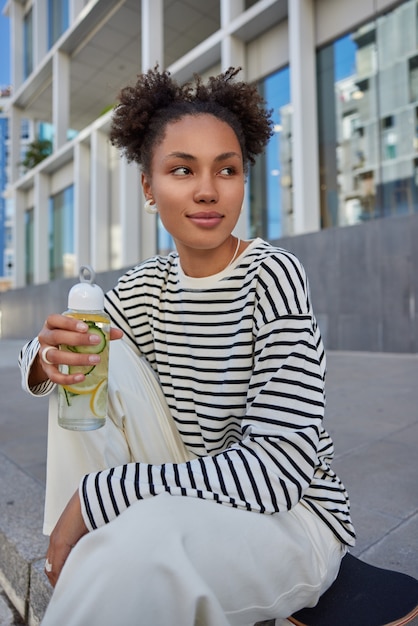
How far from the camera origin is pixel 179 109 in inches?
56.0

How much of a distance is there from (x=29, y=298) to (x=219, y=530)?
73.5 ft

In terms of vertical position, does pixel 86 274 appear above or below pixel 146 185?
below

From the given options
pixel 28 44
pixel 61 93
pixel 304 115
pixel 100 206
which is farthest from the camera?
pixel 28 44

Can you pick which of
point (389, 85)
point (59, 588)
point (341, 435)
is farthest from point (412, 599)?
point (389, 85)

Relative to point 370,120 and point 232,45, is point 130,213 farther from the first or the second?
point 370,120

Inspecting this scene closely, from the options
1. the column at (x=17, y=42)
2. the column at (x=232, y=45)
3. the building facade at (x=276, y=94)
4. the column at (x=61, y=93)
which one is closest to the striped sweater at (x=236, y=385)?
the building facade at (x=276, y=94)

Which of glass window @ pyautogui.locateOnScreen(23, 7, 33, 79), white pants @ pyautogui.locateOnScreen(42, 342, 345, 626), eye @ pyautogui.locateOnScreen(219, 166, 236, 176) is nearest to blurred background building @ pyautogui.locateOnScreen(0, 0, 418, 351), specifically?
glass window @ pyautogui.locateOnScreen(23, 7, 33, 79)

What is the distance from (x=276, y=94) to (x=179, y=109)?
1161 cm

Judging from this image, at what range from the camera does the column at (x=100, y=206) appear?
55.6 ft

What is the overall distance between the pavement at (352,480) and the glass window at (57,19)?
60.5 feet

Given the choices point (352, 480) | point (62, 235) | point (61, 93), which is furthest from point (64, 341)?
point (62, 235)

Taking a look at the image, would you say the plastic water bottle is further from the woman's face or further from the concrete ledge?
the concrete ledge

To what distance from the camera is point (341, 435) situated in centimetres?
330

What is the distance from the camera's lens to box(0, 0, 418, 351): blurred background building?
9.14 meters
